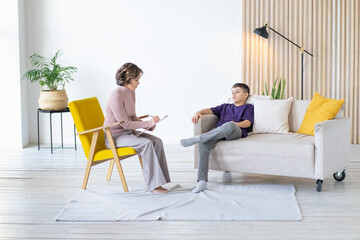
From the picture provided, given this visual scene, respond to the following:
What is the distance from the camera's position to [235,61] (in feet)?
23.5

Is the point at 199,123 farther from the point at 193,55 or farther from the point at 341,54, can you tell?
the point at 341,54

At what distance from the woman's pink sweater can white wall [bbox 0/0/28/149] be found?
8.69ft

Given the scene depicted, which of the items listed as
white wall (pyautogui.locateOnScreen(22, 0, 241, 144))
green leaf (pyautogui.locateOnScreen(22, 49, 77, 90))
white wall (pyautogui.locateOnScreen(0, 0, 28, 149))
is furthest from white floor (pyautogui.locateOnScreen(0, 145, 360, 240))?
white wall (pyautogui.locateOnScreen(22, 0, 241, 144))

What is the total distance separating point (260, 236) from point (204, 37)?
401 centimetres

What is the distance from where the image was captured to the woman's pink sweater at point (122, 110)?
4.70 meters

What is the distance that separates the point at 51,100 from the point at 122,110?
2194 mm

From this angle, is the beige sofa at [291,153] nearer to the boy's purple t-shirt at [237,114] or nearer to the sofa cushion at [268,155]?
the sofa cushion at [268,155]

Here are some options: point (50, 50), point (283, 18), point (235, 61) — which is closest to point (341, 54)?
point (283, 18)

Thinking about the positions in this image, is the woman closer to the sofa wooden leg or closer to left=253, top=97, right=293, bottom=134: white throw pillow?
left=253, top=97, right=293, bottom=134: white throw pillow

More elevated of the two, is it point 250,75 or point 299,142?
point 250,75

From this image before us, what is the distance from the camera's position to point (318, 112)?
197 inches

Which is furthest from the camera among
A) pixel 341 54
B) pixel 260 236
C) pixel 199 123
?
pixel 341 54

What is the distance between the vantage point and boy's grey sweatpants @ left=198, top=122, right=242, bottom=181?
4754 millimetres

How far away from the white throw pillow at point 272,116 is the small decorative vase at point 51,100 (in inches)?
102
